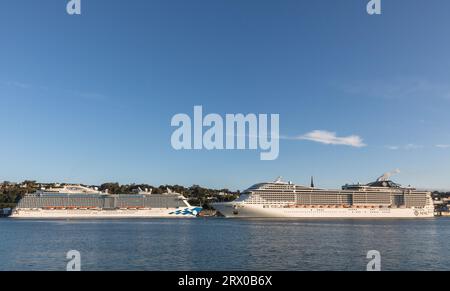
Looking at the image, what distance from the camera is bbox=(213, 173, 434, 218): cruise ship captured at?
92.7 meters

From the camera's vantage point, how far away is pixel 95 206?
110m

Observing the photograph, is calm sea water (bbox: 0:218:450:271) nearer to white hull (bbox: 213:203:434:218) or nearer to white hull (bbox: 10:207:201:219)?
white hull (bbox: 213:203:434:218)

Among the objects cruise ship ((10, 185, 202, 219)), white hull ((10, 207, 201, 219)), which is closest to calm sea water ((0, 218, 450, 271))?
white hull ((10, 207, 201, 219))

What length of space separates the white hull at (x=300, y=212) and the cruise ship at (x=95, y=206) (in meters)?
19.4

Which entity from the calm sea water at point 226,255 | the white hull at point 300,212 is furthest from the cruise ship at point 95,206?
the calm sea water at point 226,255

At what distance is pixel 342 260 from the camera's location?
2744 cm

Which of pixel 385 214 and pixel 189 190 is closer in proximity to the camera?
pixel 385 214

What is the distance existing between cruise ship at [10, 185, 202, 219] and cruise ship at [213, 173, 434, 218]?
19817mm

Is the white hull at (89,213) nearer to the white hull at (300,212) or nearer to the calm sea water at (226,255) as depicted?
the white hull at (300,212)

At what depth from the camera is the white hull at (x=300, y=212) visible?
9200 centimetres

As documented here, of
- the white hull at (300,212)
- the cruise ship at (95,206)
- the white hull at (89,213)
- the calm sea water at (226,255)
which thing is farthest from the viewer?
the cruise ship at (95,206)
